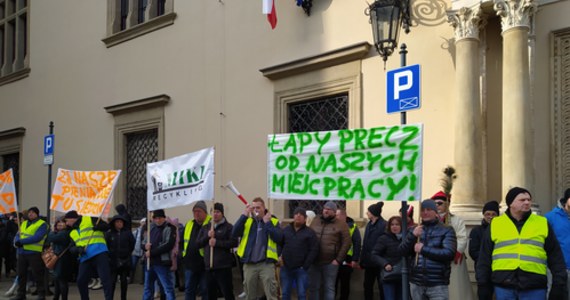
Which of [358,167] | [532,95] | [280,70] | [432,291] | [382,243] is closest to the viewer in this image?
[432,291]

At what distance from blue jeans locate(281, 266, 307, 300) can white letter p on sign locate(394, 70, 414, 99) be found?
9.60ft

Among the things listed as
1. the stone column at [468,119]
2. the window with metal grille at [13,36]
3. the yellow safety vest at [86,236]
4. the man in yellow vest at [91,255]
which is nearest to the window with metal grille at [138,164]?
the yellow safety vest at [86,236]

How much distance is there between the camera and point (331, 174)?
7422mm

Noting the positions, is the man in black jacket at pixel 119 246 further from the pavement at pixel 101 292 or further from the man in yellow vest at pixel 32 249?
the man in yellow vest at pixel 32 249

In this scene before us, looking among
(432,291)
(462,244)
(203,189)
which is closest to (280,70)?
(203,189)

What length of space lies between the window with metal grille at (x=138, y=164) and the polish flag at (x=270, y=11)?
4570 mm

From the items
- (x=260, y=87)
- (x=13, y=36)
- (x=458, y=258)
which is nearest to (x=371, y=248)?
(x=458, y=258)

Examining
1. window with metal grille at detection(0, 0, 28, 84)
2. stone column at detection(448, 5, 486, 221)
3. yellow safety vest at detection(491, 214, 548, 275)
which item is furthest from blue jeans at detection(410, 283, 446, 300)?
window with metal grille at detection(0, 0, 28, 84)

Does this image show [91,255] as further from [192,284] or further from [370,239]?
[370,239]

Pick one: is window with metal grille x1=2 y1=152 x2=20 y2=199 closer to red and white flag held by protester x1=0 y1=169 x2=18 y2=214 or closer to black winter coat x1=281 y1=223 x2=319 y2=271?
red and white flag held by protester x1=0 y1=169 x2=18 y2=214

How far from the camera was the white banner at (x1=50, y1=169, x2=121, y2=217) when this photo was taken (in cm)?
1058

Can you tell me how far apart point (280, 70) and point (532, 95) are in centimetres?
476

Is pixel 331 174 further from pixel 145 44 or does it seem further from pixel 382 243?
pixel 145 44

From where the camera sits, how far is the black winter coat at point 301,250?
28.1ft
